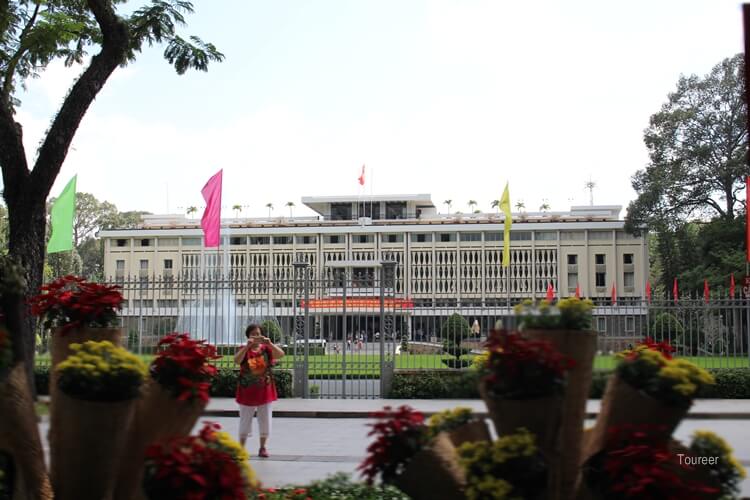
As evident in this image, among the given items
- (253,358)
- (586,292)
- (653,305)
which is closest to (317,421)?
(253,358)

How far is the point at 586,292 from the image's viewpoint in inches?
2643

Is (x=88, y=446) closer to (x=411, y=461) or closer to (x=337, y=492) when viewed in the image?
(x=411, y=461)

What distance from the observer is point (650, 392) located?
12.8 feet

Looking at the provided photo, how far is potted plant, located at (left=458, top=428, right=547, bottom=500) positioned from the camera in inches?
139

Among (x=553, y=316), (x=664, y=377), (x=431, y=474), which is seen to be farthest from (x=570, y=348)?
(x=431, y=474)

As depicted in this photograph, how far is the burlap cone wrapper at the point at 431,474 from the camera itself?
3762mm

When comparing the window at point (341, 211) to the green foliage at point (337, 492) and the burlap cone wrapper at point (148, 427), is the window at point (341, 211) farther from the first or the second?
the burlap cone wrapper at point (148, 427)

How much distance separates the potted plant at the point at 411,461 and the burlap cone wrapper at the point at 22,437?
1.58m

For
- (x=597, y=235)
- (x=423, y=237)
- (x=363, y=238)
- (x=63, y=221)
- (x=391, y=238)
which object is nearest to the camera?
(x=63, y=221)

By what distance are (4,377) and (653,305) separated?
14.8 meters

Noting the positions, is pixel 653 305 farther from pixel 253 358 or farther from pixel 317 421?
pixel 253 358

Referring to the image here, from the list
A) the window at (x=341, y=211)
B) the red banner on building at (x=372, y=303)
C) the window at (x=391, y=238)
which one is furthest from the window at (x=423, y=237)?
the red banner on building at (x=372, y=303)

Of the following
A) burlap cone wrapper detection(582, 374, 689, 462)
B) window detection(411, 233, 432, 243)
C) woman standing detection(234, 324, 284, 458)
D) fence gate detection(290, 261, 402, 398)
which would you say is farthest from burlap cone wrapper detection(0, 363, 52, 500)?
window detection(411, 233, 432, 243)

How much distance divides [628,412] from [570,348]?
45 centimetres
